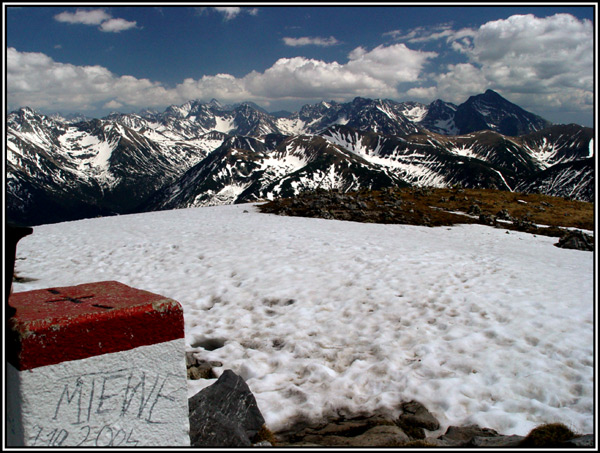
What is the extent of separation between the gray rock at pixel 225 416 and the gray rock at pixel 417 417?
274 cm

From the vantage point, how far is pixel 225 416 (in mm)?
5723

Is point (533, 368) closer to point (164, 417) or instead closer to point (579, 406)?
point (579, 406)

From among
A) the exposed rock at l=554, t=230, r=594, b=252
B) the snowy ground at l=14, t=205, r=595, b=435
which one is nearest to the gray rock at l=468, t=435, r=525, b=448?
the snowy ground at l=14, t=205, r=595, b=435

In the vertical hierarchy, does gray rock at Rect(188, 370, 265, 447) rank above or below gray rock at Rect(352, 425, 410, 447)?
above

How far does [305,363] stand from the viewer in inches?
351

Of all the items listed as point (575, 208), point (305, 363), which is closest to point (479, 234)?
point (305, 363)

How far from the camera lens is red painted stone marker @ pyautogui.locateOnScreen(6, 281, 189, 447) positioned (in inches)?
127

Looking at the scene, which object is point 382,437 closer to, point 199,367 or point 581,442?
point 581,442

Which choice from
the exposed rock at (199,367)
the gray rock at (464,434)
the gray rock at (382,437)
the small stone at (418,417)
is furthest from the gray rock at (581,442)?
the exposed rock at (199,367)

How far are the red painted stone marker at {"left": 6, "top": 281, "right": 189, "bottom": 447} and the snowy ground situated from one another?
364cm

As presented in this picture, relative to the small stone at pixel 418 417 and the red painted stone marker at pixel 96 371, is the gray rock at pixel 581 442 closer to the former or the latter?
the small stone at pixel 418 417

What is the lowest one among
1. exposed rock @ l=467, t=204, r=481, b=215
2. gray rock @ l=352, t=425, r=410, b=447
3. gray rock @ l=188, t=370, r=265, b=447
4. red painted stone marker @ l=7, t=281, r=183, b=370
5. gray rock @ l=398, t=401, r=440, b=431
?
gray rock @ l=398, t=401, r=440, b=431

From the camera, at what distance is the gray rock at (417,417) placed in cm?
679

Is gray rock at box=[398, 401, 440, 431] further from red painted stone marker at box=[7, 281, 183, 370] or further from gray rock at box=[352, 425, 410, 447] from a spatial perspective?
red painted stone marker at box=[7, 281, 183, 370]
